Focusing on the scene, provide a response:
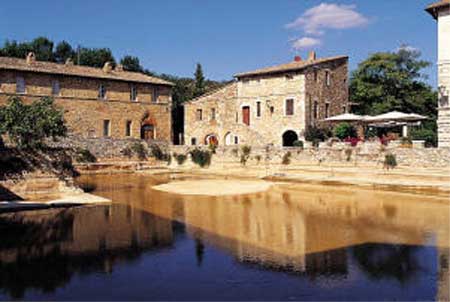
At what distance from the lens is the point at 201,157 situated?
36000 millimetres

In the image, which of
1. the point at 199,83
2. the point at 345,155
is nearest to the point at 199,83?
the point at 199,83

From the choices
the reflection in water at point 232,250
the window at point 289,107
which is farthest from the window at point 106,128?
the reflection in water at point 232,250

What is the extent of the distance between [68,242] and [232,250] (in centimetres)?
467

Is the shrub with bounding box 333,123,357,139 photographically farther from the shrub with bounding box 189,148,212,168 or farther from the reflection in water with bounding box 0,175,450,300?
the reflection in water with bounding box 0,175,450,300

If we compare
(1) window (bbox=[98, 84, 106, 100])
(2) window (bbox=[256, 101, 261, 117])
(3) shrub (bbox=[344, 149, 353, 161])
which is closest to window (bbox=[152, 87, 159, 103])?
(1) window (bbox=[98, 84, 106, 100])

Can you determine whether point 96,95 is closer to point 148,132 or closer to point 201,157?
point 148,132

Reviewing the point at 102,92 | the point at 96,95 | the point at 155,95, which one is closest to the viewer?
the point at 96,95

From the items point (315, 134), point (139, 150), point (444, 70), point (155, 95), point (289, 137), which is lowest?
point (139, 150)

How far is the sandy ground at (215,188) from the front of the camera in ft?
74.3

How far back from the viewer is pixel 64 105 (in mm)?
36125

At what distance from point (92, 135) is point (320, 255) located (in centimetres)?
3105

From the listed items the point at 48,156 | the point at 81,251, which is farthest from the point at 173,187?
the point at 81,251

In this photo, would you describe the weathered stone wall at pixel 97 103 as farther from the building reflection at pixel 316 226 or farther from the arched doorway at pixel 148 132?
the building reflection at pixel 316 226

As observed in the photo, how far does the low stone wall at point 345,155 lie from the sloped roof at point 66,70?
39.0 ft
